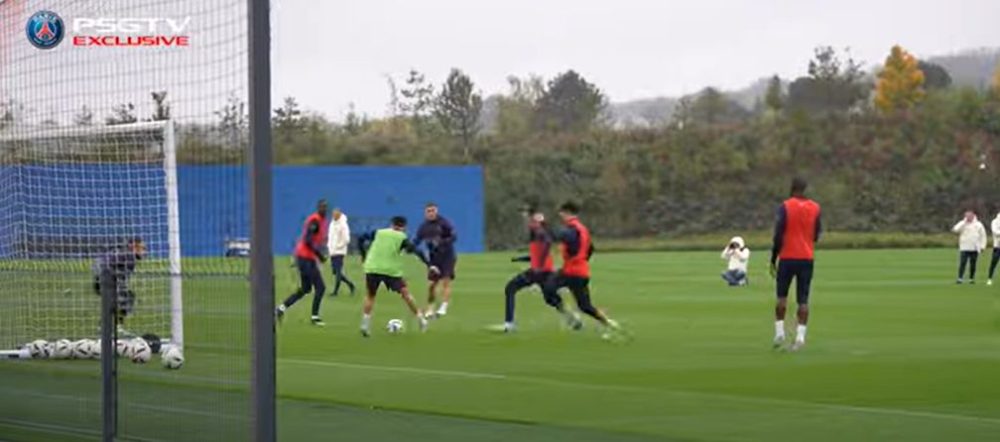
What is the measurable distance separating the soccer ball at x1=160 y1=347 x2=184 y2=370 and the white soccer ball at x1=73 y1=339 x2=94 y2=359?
1985 mm

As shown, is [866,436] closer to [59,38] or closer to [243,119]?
[243,119]

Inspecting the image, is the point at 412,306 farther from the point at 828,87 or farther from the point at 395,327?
the point at 828,87

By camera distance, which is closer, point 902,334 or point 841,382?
point 841,382

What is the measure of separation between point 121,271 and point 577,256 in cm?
1181

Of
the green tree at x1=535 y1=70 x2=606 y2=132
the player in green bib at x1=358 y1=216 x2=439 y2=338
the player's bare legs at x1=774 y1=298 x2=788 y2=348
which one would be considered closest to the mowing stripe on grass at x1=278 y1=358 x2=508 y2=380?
the player's bare legs at x1=774 y1=298 x2=788 y2=348

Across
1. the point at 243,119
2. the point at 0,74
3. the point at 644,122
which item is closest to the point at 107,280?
the point at 243,119

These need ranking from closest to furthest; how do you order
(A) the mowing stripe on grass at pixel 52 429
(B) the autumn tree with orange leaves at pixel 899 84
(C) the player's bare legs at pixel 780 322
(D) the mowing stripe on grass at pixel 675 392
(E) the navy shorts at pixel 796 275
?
(A) the mowing stripe on grass at pixel 52 429
(D) the mowing stripe on grass at pixel 675 392
(E) the navy shorts at pixel 796 275
(C) the player's bare legs at pixel 780 322
(B) the autumn tree with orange leaves at pixel 899 84

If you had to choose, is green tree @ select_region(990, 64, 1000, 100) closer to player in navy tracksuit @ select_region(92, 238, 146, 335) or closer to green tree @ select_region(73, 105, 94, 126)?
player in navy tracksuit @ select_region(92, 238, 146, 335)

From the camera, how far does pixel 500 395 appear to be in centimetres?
1839

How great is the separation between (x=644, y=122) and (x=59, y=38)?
2695 inches

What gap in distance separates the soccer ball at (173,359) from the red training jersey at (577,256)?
12362 millimetres

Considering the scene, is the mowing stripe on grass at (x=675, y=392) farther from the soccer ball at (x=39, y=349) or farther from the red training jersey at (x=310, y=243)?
the red training jersey at (x=310, y=243)

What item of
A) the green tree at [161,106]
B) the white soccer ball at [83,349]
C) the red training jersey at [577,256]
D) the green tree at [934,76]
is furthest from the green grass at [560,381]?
the green tree at [934,76]

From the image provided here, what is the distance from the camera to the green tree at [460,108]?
247 ft
